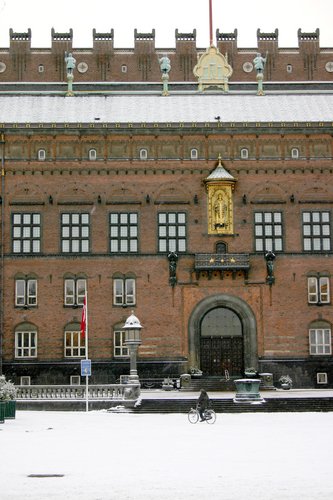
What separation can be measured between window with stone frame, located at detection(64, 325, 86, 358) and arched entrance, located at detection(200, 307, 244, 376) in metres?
7.00

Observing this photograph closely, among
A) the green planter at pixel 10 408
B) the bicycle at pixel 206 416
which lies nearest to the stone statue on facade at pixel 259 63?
the bicycle at pixel 206 416

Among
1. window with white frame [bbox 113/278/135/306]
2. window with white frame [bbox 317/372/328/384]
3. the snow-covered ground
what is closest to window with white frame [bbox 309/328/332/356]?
window with white frame [bbox 317/372/328/384]

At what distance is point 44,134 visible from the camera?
5812 cm

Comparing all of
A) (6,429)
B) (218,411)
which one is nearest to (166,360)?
(218,411)

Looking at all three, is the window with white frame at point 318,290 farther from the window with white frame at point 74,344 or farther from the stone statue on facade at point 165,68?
the stone statue on facade at point 165,68

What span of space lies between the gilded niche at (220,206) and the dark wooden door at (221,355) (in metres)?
6.44

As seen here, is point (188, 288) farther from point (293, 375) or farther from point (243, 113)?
point (243, 113)

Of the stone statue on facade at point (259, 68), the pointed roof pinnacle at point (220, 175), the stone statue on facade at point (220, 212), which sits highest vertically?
the stone statue on facade at point (259, 68)

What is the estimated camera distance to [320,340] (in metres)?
57.4

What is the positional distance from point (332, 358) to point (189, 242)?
423 inches

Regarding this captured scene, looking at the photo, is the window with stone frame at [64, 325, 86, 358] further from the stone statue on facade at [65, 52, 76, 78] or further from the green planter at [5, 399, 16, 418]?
the stone statue on facade at [65, 52, 76, 78]

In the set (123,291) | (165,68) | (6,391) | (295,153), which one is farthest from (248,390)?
(165,68)

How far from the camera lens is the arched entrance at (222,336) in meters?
57.2

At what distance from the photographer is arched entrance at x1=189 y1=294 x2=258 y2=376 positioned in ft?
188
